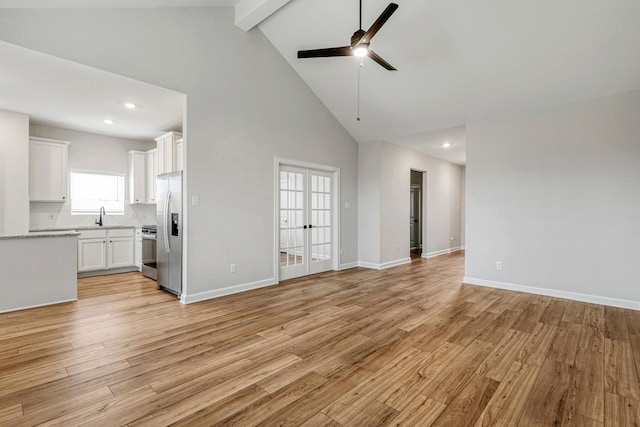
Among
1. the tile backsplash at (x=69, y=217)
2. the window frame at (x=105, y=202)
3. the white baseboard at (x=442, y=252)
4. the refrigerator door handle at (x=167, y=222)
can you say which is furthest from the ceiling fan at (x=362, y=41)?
the white baseboard at (x=442, y=252)

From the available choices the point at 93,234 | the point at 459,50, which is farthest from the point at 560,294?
the point at 93,234

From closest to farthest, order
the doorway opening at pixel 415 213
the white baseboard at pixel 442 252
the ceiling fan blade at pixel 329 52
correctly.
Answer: the ceiling fan blade at pixel 329 52 < the white baseboard at pixel 442 252 < the doorway opening at pixel 415 213

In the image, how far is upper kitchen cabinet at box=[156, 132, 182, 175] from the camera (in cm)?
520

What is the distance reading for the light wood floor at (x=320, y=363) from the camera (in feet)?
5.98

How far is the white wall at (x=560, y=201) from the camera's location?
12.7 feet

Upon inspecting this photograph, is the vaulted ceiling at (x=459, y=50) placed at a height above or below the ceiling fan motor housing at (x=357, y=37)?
above

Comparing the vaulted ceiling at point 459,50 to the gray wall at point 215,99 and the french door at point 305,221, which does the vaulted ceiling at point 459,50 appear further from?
the french door at point 305,221

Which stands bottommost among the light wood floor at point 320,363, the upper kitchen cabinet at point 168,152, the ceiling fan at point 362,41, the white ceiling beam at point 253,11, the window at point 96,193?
the light wood floor at point 320,363

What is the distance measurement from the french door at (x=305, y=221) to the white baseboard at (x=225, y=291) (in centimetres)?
48

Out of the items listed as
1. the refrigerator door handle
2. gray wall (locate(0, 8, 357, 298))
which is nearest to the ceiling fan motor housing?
gray wall (locate(0, 8, 357, 298))

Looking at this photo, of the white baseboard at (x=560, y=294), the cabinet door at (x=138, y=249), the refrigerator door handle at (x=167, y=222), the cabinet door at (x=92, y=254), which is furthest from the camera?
the cabinet door at (x=138, y=249)

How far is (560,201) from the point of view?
4.29 meters

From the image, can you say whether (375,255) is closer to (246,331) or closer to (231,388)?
(246,331)

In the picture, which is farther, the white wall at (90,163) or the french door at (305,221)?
the white wall at (90,163)
